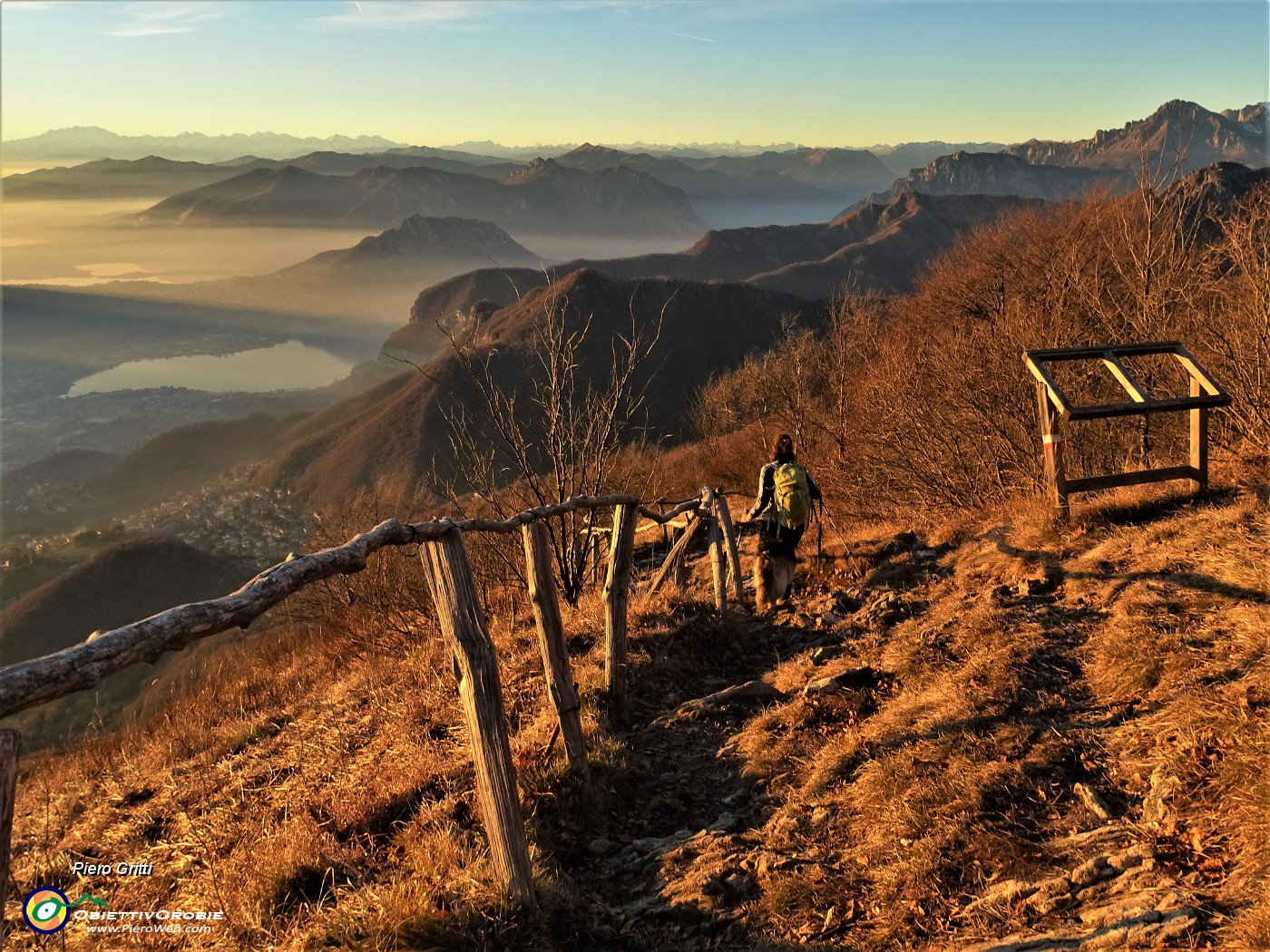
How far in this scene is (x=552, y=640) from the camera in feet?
17.0

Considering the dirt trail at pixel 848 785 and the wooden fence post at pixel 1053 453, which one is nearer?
the dirt trail at pixel 848 785

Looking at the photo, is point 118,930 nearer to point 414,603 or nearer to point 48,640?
point 414,603

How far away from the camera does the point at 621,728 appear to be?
21.1 feet

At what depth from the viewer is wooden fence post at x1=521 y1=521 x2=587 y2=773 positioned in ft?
17.0

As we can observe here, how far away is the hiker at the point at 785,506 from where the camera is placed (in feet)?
29.5

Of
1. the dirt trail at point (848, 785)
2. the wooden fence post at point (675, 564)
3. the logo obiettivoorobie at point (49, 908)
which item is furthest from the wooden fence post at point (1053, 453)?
the logo obiettivoorobie at point (49, 908)

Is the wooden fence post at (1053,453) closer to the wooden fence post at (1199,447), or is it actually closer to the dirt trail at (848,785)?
→ the dirt trail at (848,785)

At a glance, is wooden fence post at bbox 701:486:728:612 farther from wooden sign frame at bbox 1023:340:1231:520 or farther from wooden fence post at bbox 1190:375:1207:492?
wooden fence post at bbox 1190:375:1207:492

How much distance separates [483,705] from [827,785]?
2366 millimetres

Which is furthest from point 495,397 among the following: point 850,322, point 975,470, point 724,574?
point 850,322

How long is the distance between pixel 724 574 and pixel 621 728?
4481 mm

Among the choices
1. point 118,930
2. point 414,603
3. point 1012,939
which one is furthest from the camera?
point 414,603

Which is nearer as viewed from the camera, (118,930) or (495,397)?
(118,930)

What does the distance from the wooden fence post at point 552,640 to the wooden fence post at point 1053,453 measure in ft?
17.7
